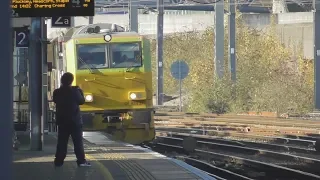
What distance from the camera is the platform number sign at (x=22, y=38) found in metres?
16.9

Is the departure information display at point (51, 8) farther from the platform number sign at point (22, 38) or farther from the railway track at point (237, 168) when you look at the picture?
the railway track at point (237, 168)

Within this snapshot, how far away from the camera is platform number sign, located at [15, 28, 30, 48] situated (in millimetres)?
16859

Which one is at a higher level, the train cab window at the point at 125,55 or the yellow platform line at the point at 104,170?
the train cab window at the point at 125,55

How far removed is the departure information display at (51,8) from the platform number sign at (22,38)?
2.16 m

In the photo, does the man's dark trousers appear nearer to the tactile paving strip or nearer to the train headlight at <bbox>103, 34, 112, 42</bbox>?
the tactile paving strip

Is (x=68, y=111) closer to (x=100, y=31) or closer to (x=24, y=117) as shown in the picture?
(x=100, y=31)

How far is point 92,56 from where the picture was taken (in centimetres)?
2106

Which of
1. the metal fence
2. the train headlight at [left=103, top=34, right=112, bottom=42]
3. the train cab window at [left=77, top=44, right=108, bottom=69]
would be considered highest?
the train headlight at [left=103, top=34, right=112, bottom=42]

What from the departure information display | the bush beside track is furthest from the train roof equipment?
the bush beside track

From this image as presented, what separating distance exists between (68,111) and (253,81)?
3047cm

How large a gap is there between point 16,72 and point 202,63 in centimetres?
2551

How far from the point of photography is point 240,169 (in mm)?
17391

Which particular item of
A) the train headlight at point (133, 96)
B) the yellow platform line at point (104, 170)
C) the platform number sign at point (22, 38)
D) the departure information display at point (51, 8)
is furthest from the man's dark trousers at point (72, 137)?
the train headlight at point (133, 96)

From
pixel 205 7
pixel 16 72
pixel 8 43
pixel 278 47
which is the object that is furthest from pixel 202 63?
pixel 8 43
